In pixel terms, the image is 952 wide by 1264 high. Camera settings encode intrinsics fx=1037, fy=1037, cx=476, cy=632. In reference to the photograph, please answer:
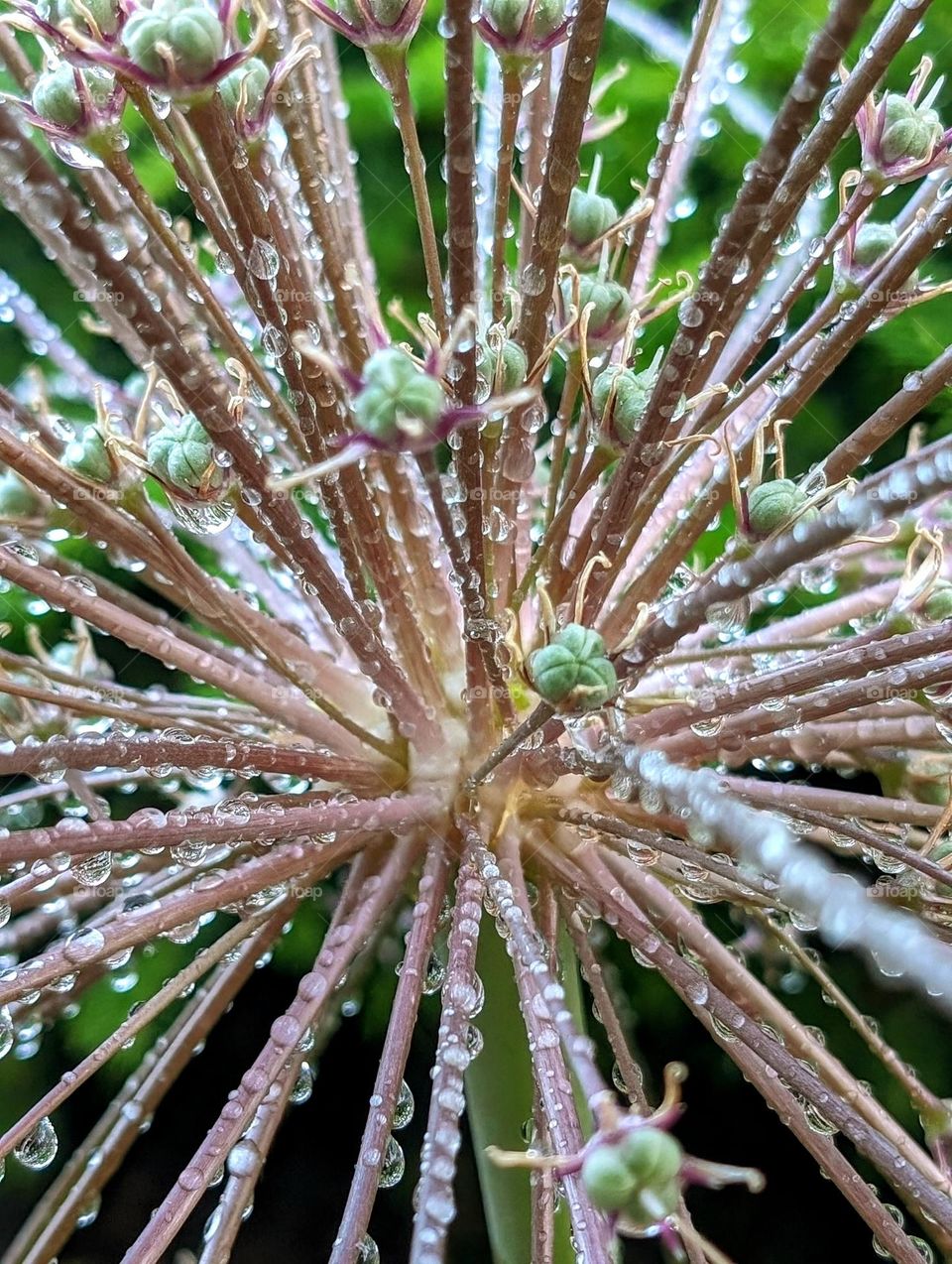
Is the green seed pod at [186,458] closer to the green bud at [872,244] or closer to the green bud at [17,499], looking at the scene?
the green bud at [17,499]

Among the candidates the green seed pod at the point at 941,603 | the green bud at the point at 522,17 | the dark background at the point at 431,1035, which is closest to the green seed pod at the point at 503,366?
the green bud at the point at 522,17

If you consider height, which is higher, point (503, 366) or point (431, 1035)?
point (503, 366)

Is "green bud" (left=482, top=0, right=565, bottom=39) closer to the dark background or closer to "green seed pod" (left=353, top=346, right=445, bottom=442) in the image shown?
"green seed pod" (left=353, top=346, right=445, bottom=442)

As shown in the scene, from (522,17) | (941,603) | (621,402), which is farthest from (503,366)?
(941,603)

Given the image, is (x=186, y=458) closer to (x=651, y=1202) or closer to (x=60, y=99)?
(x=60, y=99)

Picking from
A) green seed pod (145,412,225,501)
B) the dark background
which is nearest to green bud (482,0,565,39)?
green seed pod (145,412,225,501)

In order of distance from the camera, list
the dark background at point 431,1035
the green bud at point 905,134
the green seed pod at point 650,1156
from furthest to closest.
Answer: the dark background at point 431,1035 → the green bud at point 905,134 → the green seed pod at point 650,1156
